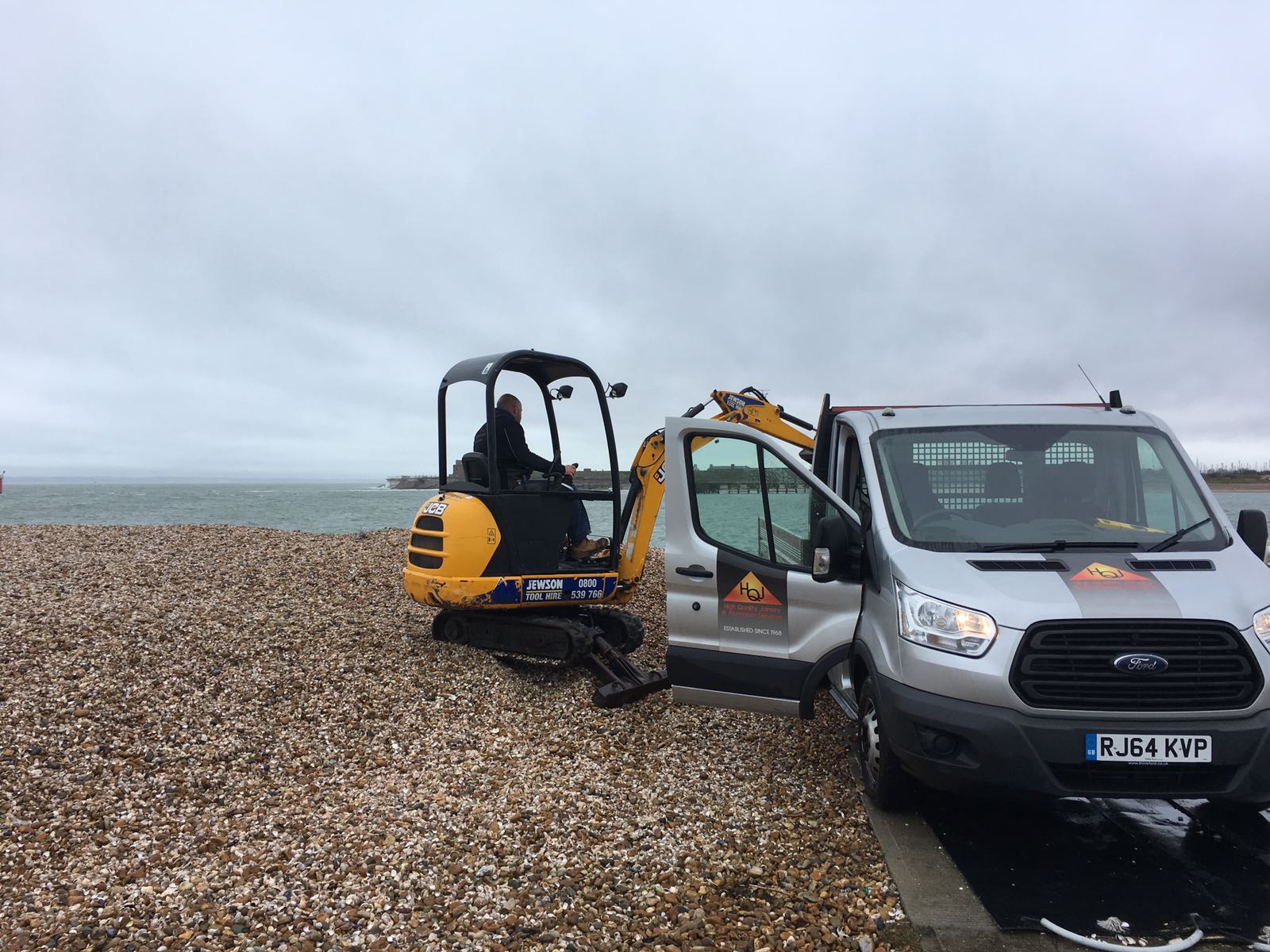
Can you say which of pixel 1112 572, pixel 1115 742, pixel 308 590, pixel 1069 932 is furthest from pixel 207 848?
pixel 308 590

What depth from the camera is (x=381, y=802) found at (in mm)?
4480

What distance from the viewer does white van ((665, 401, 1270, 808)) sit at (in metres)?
3.51

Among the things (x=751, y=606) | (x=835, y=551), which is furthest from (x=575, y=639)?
(x=835, y=551)

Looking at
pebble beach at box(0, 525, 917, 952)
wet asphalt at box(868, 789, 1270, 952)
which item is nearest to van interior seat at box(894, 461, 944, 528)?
wet asphalt at box(868, 789, 1270, 952)

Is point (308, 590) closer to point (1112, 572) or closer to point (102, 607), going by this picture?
point (102, 607)

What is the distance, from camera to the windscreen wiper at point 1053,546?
4129mm

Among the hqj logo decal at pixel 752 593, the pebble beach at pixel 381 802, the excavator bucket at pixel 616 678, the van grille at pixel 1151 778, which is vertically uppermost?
the hqj logo decal at pixel 752 593

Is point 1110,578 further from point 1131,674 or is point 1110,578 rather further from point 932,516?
point 932,516

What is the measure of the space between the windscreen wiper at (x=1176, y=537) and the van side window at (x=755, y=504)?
5.60 feet

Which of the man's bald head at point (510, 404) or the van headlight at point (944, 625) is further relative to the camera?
the man's bald head at point (510, 404)

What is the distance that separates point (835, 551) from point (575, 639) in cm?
280

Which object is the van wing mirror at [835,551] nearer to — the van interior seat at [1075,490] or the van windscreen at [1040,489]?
the van windscreen at [1040,489]

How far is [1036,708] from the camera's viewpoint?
3.57m

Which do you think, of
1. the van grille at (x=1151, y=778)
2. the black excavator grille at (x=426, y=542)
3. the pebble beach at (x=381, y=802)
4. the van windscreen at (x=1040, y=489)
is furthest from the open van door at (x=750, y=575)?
the black excavator grille at (x=426, y=542)
